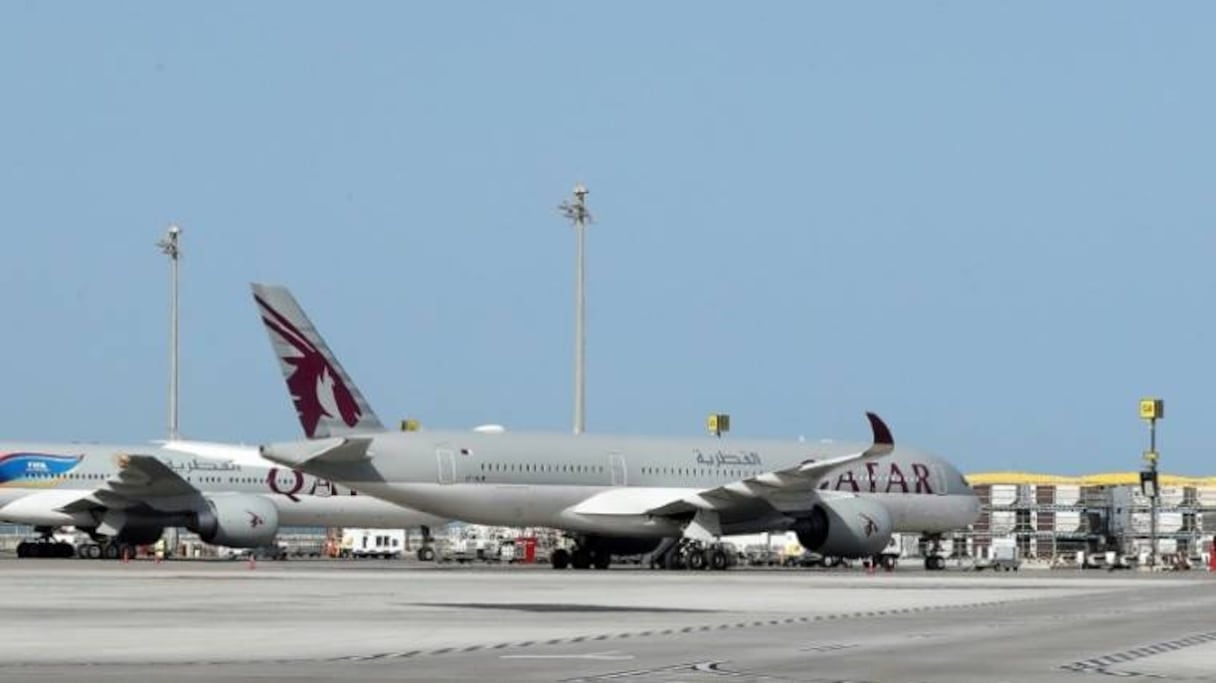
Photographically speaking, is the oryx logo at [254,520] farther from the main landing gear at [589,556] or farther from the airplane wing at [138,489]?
the main landing gear at [589,556]

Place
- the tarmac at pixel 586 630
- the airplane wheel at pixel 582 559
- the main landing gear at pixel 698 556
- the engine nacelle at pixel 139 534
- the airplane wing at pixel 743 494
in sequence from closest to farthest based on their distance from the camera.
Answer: the tarmac at pixel 586 630
the airplane wing at pixel 743 494
the main landing gear at pixel 698 556
the airplane wheel at pixel 582 559
the engine nacelle at pixel 139 534

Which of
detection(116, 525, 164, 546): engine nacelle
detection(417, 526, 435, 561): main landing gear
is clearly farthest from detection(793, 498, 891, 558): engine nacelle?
detection(116, 525, 164, 546): engine nacelle

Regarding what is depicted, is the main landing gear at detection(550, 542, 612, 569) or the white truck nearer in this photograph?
the main landing gear at detection(550, 542, 612, 569)

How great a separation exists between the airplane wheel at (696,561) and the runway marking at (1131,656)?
124 feet

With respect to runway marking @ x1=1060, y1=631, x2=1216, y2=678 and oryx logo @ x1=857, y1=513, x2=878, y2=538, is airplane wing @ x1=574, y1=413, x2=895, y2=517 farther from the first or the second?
runway marking @ x1=1060, y1=631, x2=1216, y2=678

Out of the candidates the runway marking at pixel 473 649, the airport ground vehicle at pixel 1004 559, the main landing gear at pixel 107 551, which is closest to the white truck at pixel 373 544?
the main landing gear at pixel 107 551

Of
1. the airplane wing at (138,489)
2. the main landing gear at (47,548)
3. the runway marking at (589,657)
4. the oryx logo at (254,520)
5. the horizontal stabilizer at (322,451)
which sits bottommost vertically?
the main landing gear at (47,548)

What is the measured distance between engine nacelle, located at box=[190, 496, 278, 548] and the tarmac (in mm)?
21772

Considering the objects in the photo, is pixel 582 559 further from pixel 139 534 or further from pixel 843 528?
pixel 139 534

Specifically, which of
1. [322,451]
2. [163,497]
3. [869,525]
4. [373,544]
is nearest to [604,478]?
[869,525]

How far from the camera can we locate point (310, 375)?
67188 mm

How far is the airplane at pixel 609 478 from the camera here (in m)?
66.4

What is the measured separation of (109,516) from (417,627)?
51920mm

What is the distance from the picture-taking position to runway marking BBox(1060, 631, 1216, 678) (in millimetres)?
23938
